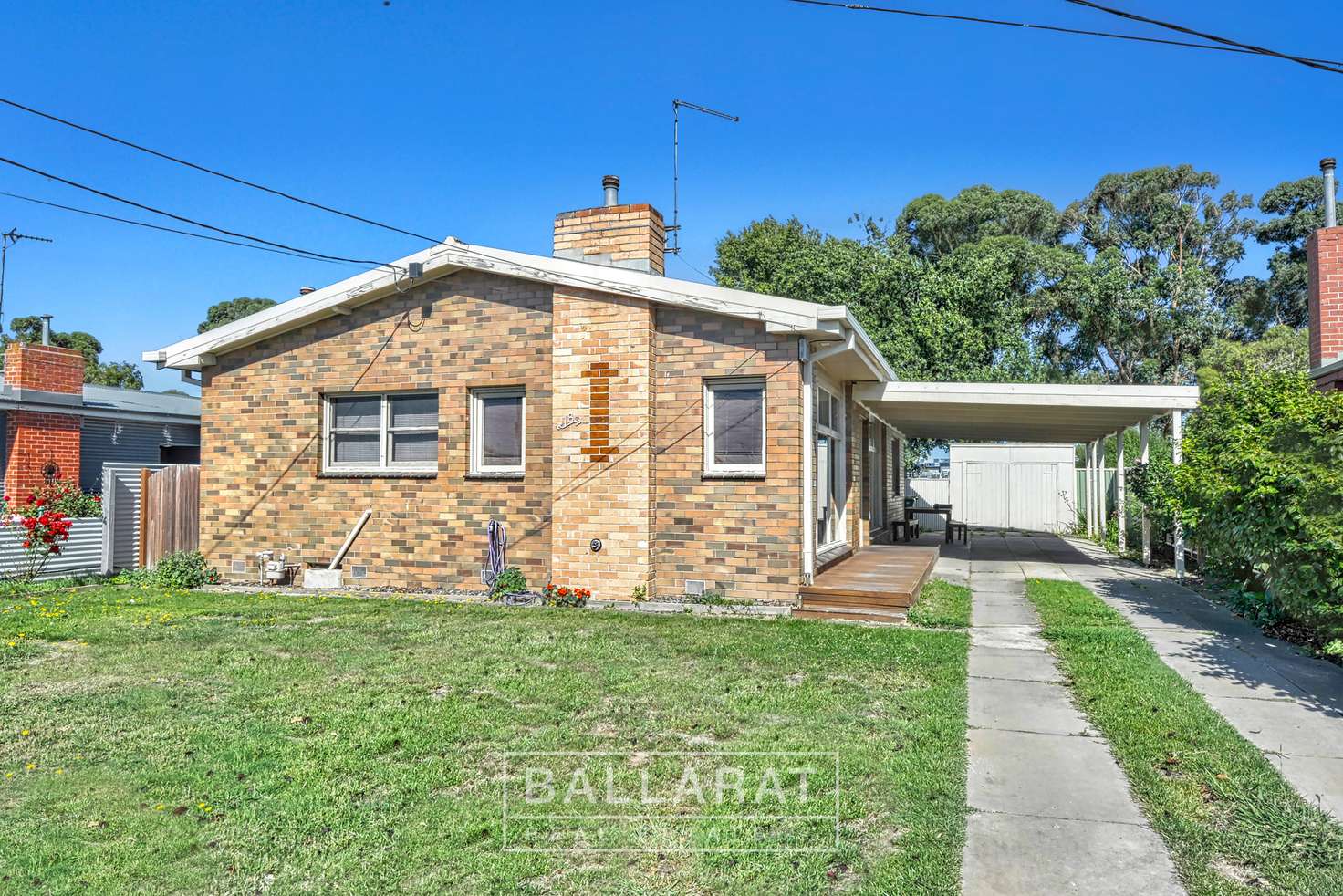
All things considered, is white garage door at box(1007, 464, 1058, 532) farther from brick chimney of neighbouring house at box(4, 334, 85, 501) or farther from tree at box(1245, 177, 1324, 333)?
brick chimney of neighbouring house at box(4, 334, 85, 501)

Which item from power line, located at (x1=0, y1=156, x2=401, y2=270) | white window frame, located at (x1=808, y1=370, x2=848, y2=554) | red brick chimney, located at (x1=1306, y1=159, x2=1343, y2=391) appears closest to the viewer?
power line, located at (x1=0, y1=156, x2=401, y2=270)

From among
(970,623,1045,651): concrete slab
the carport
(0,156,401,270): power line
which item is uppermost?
(0,156,401,270): power line

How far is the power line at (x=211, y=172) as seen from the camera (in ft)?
24.6

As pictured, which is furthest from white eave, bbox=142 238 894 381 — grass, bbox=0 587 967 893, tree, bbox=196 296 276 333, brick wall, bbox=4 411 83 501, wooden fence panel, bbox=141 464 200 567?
tree, bbox=196 296 276 333

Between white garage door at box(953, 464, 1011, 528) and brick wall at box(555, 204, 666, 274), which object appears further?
white garage door at box(953, 464, 1011, 528)

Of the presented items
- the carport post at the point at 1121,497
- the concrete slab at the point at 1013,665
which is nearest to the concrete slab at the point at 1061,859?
the concrete slab at the point at 1013,665

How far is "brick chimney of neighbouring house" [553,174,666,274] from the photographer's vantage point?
389 inches

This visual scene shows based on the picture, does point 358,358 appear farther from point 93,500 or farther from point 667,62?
point 93,500

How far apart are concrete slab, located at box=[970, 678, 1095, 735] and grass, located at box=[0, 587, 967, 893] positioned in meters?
0.23

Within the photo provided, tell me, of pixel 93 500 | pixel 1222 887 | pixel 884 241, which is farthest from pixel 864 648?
pixel 884 241

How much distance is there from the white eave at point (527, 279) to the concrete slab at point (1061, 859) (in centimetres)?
553

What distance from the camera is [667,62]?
11.6 metres

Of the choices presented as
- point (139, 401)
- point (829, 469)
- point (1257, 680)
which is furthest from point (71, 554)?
point (1257, 680)

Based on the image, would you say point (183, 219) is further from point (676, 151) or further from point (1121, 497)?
point (1121, 497)
